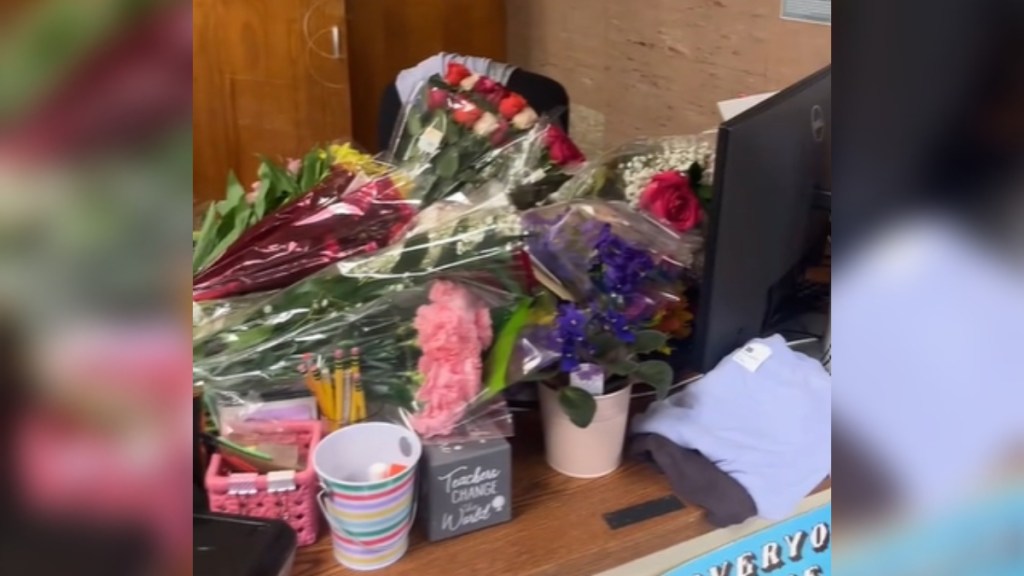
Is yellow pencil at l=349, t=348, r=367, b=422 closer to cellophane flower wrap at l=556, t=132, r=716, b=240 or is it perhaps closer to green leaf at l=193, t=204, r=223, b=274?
green leaf at l=193, t=204, r=223, b=274

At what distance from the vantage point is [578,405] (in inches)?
40.2

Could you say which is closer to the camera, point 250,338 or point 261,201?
point 250,338

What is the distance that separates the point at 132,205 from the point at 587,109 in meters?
3.26

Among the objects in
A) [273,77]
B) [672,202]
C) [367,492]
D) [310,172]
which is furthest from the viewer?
[273,77]

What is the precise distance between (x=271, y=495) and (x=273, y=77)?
2545 mm

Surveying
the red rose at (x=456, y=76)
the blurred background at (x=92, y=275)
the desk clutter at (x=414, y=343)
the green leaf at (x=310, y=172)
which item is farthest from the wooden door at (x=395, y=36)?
the blurred background at (x=92, y=275)

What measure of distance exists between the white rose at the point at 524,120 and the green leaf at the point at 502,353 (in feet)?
1.61

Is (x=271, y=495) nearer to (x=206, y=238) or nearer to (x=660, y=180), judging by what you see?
(x=206, y=238)

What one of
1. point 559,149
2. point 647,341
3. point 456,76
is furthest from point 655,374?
point 456,76

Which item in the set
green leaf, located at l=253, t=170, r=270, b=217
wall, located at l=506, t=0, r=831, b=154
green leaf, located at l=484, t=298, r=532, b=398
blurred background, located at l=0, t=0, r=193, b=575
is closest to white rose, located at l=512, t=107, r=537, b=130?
green leaf, located at l=253, t=170, r=270, b=217

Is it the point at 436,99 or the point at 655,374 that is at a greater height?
the point at 436,99

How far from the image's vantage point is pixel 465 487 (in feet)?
3.17

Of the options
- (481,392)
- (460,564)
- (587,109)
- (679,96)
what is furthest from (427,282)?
(587,109)

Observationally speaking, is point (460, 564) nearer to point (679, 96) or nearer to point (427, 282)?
point (427, 282)
